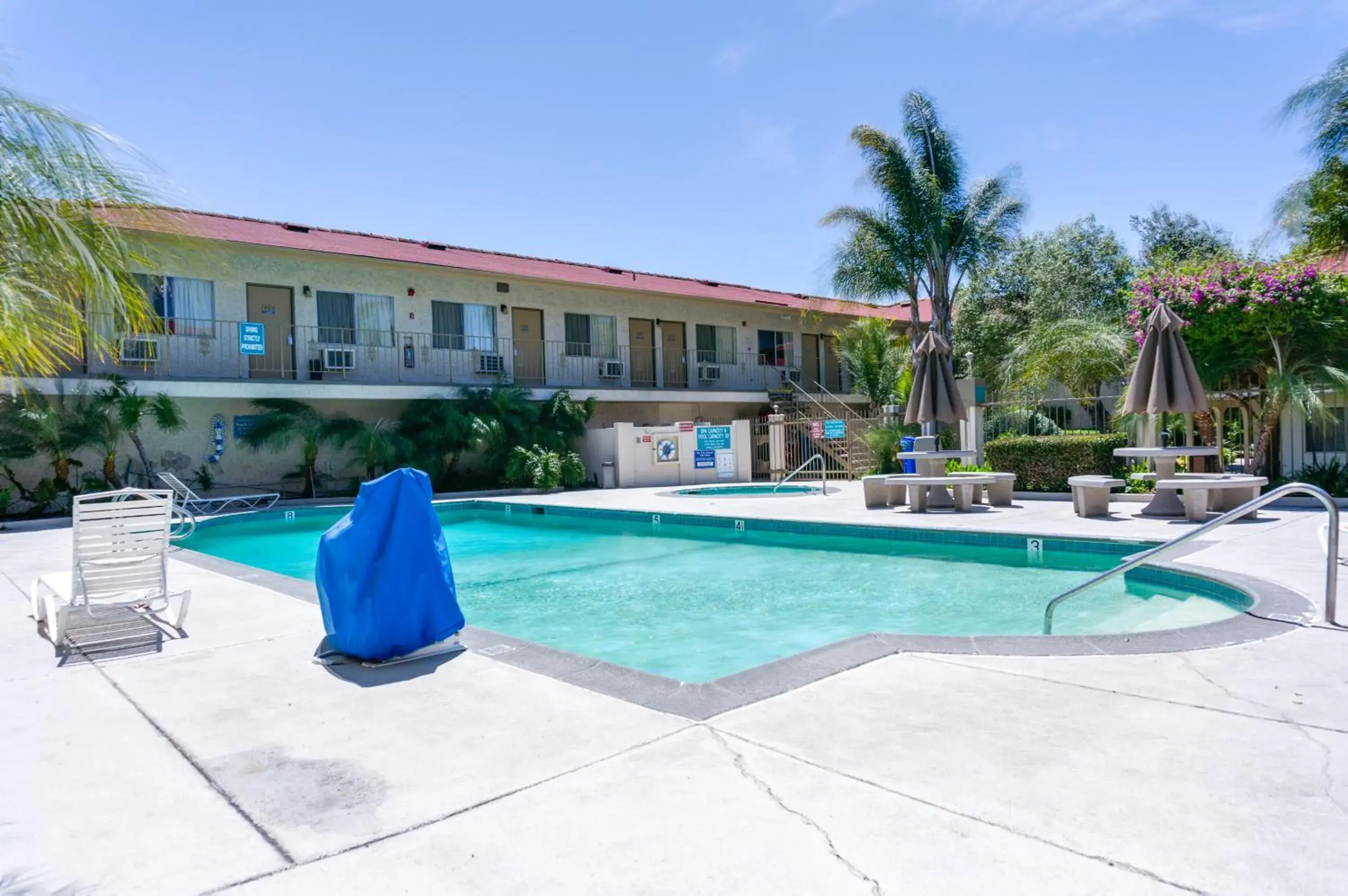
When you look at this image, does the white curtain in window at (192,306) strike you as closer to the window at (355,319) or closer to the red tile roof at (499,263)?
the red tile roof at (499,263)

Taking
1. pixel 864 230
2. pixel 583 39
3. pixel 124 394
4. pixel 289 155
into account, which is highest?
pixel 583 39

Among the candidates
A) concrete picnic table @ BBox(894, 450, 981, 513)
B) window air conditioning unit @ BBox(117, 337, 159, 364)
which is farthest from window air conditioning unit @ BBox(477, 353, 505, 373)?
concrete picnic table @ BBox(894, 450, 981, 513)

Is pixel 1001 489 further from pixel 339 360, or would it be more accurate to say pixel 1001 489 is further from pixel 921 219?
pixel 339 360

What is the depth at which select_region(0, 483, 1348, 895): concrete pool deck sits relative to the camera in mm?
2275

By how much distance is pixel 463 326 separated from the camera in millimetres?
21859

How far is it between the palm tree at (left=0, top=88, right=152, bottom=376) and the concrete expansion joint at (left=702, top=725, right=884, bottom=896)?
2.90m

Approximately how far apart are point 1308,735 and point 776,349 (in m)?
25.8

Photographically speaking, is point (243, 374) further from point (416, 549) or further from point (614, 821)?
point (614, 821)

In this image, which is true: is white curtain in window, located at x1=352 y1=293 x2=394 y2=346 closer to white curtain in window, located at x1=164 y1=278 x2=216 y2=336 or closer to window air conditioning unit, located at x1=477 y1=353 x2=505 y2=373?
window air conditioning unit, located at x1=477 y1=353 x2=505 y2=373

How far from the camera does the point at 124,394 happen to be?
1590 centimetres

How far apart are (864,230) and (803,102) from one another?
585 centimetres

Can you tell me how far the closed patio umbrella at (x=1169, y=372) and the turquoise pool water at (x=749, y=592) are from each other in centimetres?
328

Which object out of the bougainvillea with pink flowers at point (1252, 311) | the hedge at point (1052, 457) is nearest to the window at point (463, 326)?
the hedge at point (1052, 457)

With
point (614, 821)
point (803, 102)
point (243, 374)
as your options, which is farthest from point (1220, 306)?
point (243, 374)
